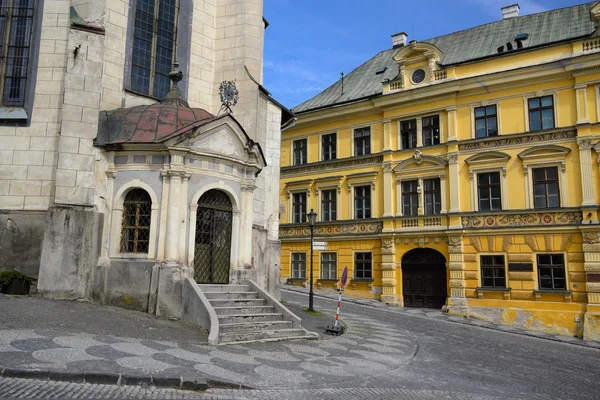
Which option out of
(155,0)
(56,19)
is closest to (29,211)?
(56,19)

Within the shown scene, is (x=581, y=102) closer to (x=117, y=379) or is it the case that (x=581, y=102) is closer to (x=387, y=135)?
(x=387, y=135)

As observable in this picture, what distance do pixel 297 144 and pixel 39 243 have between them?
65.5ft

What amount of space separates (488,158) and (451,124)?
261cm

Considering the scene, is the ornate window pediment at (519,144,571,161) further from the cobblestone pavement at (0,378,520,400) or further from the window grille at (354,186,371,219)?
the cobblestone pavement at (0,378,520,400)

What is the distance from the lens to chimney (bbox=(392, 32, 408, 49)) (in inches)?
1351

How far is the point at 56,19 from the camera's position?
49.4ft

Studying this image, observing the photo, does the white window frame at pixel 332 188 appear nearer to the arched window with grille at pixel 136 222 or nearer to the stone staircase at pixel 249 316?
the stone staircase at pixel 249 316

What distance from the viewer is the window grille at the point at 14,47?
15078 mm

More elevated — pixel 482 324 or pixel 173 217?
pixel 173 217

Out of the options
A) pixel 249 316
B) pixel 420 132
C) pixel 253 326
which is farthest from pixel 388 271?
pixel 253 326

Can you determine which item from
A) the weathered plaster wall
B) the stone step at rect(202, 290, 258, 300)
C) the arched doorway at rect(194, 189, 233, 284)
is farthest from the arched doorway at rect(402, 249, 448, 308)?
the weathered plaster wall

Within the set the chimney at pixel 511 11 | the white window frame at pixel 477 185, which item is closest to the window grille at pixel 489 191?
the white window frame at pixel 477 185

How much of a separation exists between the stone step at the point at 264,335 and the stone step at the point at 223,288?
232 centimetres

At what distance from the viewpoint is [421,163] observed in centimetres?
2673
